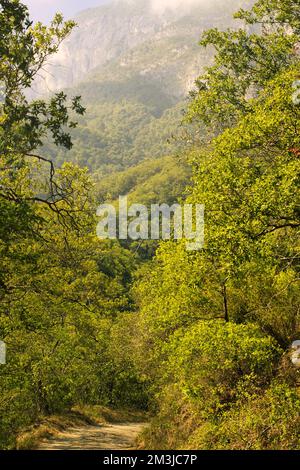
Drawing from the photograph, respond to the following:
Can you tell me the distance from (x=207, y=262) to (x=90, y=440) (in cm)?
1108

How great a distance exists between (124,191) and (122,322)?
160 meters

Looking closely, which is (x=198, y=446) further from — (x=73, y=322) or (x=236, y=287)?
(x=73, y=322)

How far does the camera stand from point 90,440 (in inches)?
915

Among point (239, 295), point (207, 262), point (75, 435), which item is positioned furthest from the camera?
point (75, 435)

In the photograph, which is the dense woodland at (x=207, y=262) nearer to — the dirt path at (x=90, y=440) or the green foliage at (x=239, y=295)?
the green foliage at (x=239, y=295)

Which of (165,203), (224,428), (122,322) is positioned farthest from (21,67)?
(165,203)

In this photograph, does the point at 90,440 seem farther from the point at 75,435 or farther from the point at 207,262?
the point at 207,262

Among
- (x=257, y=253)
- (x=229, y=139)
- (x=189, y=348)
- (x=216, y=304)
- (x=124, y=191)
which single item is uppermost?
(x=124, y=191)

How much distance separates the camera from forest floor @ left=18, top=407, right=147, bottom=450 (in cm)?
2093

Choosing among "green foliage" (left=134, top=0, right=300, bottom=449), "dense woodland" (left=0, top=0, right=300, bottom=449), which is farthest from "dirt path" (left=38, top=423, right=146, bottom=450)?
"green foliage" (left=134, top=0, right=300, bottom=449)

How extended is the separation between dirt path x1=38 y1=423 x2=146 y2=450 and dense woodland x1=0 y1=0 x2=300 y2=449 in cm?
160

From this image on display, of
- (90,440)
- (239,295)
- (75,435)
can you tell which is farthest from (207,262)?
(75,435)

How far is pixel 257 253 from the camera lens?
536 inches
